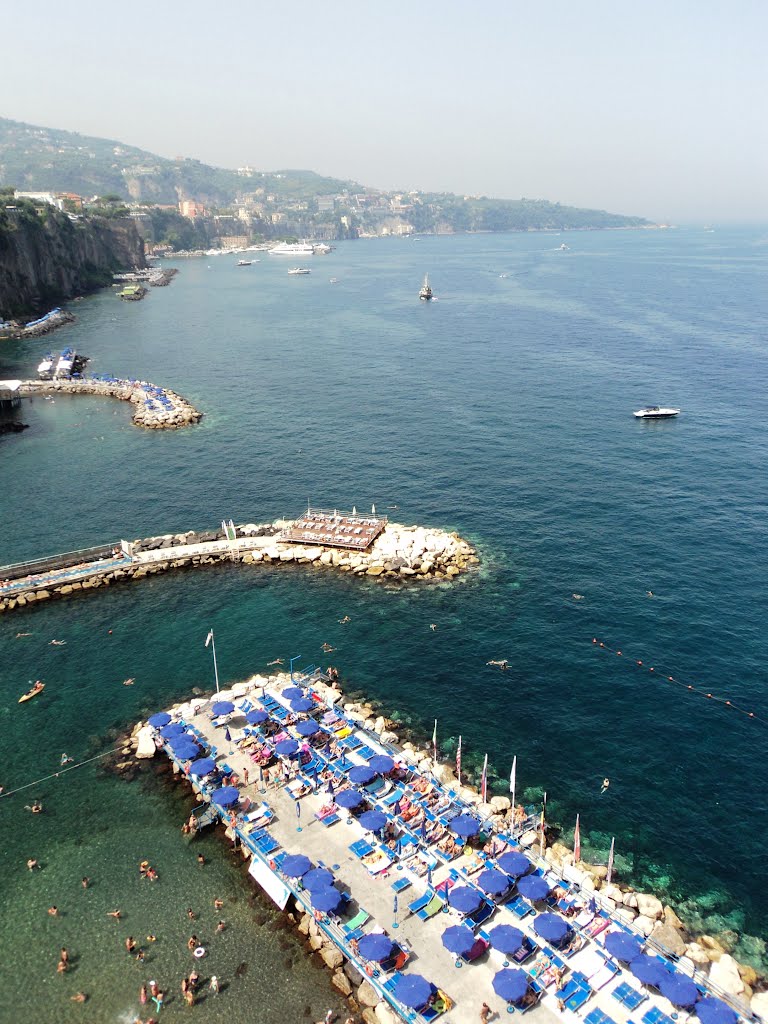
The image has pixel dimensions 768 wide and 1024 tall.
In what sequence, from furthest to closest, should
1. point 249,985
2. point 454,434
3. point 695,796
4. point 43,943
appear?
point 454,434, point 695,796, point 43,943, point 249,985

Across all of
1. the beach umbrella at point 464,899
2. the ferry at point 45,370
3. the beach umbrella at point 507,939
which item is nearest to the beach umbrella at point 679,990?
the beach umbrella at point 507,939

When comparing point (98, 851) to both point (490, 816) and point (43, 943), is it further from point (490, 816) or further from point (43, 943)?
point (490, 816)

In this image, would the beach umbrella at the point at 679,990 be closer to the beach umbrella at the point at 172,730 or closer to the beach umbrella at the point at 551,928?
the beach umbrella at the point at 551,928

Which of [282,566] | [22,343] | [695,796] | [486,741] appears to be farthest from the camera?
[22,343]

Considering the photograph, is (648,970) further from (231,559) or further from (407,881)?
(231,559)

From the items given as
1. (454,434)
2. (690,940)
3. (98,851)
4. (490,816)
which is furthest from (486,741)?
(454,434)

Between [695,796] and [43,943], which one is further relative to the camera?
[695,796]

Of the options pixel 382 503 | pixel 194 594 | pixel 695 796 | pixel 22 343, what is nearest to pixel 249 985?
pixel 695 796
